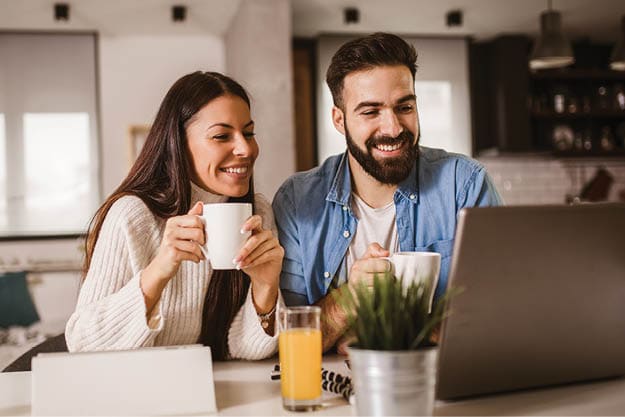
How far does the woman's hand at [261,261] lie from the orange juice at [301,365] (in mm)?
215

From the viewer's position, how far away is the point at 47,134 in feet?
17.8

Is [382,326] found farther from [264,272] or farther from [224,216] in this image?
[264,272]

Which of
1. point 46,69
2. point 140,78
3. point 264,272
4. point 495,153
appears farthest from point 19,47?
point 264,272

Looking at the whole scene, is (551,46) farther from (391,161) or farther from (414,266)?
(414,266)

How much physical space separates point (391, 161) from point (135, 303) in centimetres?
81

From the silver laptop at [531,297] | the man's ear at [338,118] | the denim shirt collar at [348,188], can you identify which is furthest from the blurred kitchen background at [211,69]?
the silver laptop at [531,297]

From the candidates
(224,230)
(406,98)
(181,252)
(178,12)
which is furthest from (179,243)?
(178,12)

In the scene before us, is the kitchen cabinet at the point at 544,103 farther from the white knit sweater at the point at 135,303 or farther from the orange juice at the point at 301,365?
the orange juice at the point at 301,365

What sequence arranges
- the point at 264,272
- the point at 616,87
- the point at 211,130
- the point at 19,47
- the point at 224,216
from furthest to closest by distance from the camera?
1. the point at 616,87
2. the point at 19,47
3. the point at 211,130
4. the point at 264,272
5. the point at 224,216

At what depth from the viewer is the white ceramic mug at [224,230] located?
45.3 inches

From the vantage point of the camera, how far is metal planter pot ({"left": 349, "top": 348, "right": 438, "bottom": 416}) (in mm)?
881

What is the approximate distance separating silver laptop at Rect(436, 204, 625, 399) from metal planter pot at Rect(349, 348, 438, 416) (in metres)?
0.10

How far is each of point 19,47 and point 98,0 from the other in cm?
109

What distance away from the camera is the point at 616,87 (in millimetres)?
6199
